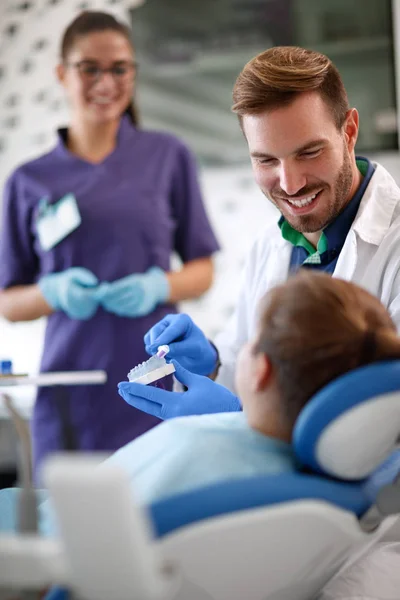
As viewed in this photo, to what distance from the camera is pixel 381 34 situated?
3.63 metres

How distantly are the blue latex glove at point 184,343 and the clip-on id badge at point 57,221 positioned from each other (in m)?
1.00

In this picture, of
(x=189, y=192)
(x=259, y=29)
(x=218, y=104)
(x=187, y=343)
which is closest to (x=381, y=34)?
(x=259, y=29)

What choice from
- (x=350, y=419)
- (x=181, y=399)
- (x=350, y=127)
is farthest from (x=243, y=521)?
(x=350, y=127)

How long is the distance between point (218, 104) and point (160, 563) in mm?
3227

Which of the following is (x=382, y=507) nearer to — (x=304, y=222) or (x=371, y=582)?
(x=371, y=582)

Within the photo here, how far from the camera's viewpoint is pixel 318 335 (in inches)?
38.8

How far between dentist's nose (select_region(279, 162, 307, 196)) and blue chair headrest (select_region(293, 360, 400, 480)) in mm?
749

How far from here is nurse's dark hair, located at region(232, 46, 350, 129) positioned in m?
1.63

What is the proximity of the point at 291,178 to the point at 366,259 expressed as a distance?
23cm

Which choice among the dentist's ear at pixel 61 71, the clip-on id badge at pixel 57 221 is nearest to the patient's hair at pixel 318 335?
the clip-on id badge at pixel 57 221

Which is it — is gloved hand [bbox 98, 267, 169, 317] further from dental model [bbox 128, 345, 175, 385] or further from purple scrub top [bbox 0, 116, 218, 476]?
dental model [bbox 128, 345, 175, 385]

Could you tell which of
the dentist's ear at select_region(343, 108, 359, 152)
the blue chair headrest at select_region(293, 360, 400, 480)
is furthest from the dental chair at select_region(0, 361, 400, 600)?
the dentist's ear at select_region(343, 108, 359, 152)

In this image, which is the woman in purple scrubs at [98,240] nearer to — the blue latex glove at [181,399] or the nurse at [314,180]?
the nurse at [314,180]

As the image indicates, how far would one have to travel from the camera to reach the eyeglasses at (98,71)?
2.75 meters
